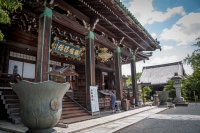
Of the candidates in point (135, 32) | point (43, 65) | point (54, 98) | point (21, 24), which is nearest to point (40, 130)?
point (54, 98)

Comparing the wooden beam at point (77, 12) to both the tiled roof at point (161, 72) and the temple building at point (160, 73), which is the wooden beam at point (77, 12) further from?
the tiled roof at point (161, 72)

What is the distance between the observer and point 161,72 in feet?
103

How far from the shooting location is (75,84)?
14312 mm

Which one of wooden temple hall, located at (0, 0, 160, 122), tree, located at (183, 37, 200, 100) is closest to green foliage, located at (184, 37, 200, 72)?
tree, located at (183, 37, 200, 100)

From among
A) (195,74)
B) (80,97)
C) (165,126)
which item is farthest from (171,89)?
(165,126)

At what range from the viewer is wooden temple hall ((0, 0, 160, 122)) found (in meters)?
5.93

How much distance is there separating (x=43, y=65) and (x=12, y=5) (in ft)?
8.57

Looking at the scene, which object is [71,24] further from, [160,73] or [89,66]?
[160,73]

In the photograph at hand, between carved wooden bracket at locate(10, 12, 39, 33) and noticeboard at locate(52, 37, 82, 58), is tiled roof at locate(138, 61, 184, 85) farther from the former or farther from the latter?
carved wooden bracket at locate(10, 12, 39, 33)

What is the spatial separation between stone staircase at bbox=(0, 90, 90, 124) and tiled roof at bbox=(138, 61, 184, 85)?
2332cm

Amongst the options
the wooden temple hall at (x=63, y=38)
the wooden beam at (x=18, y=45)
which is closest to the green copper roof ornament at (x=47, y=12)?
the wooden temple hall at (x=63, y=38)

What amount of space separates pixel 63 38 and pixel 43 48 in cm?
443

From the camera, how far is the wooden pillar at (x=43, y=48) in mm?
5438

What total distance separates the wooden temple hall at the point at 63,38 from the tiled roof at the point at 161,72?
18.4 metres
